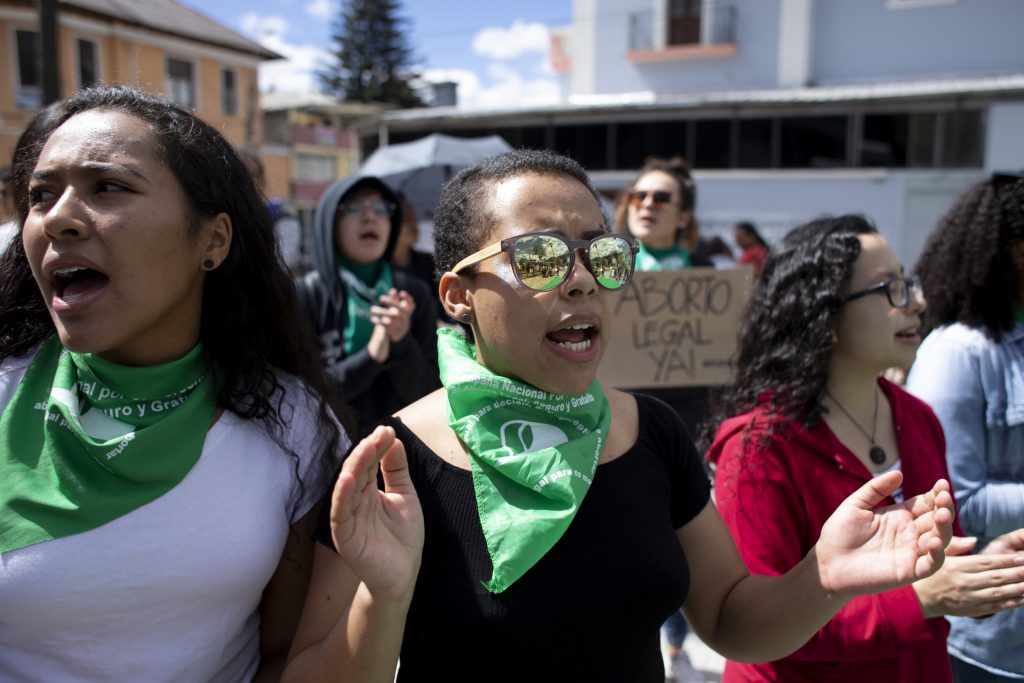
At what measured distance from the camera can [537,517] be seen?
1456 mm

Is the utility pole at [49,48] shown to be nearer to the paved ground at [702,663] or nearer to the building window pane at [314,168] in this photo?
the paved ground at [702,663]

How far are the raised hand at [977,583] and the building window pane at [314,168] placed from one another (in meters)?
35.4

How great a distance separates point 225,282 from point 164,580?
0.67m

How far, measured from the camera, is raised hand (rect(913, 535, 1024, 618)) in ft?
5.32

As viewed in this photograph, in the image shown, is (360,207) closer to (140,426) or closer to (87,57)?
(140,426)

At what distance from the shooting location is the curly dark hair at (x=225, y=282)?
5.26 ft

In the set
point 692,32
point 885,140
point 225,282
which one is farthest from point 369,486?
point 692,32

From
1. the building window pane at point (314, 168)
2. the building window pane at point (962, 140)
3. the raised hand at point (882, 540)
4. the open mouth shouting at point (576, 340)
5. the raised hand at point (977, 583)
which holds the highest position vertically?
the building window pane at point (314, 168)

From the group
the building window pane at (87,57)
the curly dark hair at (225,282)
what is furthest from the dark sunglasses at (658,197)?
the building window pane at (87,57)

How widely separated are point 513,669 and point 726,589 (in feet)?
1.91

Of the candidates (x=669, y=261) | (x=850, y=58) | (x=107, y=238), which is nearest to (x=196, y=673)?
(x=107, y=238)

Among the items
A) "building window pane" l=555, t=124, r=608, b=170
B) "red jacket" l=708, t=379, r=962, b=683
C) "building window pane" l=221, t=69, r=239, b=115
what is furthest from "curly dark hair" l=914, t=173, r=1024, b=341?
"building window pane" l=221, t=69, r=239, b=115

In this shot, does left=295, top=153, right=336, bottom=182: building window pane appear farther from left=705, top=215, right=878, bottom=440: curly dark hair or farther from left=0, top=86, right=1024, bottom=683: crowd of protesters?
left=0, top=86, right=1024, bottom=683: crowd of protesters

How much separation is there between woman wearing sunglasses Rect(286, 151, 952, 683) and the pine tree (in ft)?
167
